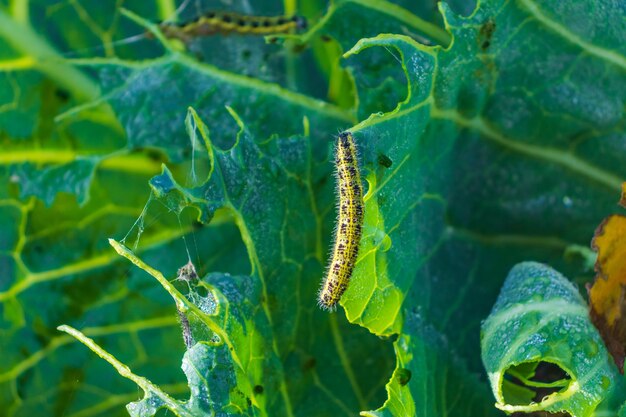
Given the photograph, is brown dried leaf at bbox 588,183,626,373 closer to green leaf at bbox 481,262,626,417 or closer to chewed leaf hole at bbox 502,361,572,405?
green leaf at bbox 481,262,626,417

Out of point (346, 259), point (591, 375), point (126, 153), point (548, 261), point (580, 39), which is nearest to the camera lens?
point (591, 375)

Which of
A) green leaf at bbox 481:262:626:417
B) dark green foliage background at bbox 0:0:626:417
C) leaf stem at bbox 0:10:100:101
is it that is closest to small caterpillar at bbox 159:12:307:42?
dark green foliage background at bbox 0:0:626:417

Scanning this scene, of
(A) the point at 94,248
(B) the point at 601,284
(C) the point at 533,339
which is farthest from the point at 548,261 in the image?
(A) the point at 94,248

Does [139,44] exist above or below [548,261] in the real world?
above

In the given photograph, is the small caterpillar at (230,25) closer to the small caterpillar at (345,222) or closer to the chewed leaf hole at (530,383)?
the small caterpillar at (345,222)

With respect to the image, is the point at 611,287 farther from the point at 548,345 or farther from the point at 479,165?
the point at 479,165

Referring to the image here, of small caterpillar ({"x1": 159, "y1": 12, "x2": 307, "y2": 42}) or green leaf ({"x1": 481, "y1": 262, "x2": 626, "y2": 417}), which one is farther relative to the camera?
small caterpillar ({"x1": 159, "y1": 12, "x2": 307, "y2": 42})

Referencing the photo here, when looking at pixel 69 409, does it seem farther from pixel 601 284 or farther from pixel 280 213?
pixel 601 284
